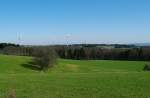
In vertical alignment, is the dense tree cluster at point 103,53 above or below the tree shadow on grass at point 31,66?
above

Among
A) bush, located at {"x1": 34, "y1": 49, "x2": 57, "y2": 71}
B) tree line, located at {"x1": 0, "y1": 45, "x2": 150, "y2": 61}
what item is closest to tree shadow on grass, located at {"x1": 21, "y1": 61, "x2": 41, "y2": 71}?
bush, located at {"x1": 34, "y1": 49, "x2": 57, "y2": 71}

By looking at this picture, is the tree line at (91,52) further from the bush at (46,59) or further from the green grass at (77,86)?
the green grass at (77,86)

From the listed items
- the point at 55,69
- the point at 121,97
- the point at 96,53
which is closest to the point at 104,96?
the point at 121,97

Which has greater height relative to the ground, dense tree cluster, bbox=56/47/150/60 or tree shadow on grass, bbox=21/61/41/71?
dense tree cluster, bbox=56/47/150/60

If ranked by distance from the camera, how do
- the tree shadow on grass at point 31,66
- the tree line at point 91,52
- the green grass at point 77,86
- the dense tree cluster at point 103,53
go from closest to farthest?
the green grass at point 77,86, the tree shadow on grass at point 31,66, the dense tree cluster at point 103,53, the tree line at point 91,52

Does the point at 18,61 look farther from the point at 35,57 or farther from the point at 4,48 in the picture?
the point at 4,48

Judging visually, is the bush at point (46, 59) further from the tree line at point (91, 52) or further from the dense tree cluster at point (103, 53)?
the dense tree cluster at point (103, 53)

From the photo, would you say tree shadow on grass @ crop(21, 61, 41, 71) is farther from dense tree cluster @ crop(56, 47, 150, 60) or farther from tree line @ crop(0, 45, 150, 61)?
dense tree cluster @ crop(56, 47, 150, 60)

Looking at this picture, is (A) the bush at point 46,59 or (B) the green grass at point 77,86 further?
(A) the bush at point 46,59

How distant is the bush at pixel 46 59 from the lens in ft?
249

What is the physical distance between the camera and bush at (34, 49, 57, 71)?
75.9 meters

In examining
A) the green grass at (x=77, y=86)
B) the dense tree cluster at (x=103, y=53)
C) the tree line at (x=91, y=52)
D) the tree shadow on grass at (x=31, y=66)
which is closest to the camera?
the green grass at (x=77, y=86)

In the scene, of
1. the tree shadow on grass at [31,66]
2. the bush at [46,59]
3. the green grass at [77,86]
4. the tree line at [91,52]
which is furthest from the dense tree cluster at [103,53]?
the green grass at [77,86]

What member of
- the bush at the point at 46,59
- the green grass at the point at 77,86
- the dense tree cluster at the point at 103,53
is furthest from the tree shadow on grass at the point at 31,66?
the dense tree cluster at the point at 103,53
